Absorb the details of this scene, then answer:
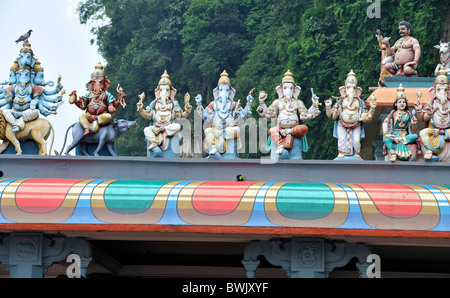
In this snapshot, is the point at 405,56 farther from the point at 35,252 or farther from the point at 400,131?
the point at 35,252

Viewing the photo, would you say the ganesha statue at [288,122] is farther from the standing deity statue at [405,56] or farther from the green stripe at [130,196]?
the standing deity statue at [405,56]

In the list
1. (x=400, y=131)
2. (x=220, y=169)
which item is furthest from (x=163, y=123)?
(x=400, y=131)

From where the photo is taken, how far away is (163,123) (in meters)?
16.8

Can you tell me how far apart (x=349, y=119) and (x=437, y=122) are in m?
1.52

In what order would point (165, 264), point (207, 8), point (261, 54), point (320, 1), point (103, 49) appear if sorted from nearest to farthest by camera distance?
1. point (165, 264)
2. point (320, 1)
3. point (261, 54)
4. point (207, 8)
5. point (103, 49)

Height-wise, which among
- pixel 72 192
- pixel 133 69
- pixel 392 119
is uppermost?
pixel 133 69

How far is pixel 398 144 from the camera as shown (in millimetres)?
16422

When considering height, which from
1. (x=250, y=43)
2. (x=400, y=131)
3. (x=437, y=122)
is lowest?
(x=400, y=131)

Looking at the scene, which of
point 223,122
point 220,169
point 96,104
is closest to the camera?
point 220,169
